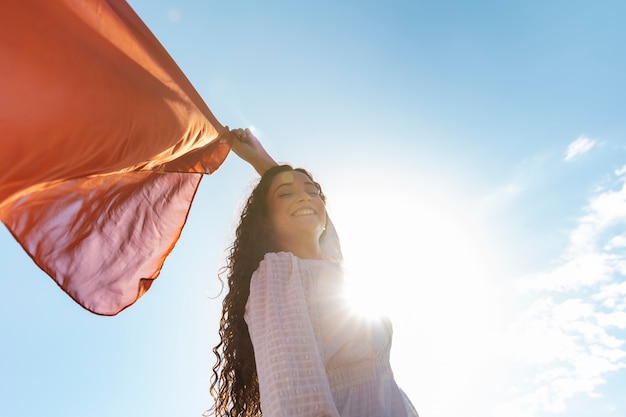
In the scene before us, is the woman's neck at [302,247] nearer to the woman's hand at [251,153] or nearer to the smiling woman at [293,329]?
the smiling woman at [293,329]

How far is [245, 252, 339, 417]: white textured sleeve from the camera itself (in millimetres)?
2742

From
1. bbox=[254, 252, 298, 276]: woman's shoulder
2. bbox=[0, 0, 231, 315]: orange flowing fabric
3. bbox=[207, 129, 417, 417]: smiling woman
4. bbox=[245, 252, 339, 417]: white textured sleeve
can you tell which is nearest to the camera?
bbox=[245, 252, 339, 417]: white textured sleeve

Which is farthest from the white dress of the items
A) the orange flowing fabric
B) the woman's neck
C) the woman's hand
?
the woman's hand

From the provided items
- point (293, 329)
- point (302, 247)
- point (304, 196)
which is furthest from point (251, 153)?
point (293, 329)

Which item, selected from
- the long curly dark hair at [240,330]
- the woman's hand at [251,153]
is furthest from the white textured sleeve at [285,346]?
the woman's hand at [251,153]

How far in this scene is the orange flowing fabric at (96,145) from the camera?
9.73ft

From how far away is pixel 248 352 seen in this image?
3859 millimetres

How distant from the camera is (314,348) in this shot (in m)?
2.94

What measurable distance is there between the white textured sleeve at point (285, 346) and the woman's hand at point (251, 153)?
1571 millimetres

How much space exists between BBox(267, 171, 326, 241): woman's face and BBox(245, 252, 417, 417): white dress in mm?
589

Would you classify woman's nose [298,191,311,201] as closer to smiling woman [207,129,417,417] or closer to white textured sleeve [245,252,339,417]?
smiling woman [207,129,417,417]

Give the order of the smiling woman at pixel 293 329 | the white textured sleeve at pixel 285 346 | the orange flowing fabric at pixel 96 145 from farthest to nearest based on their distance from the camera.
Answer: the orange flowing fabric at pixel 96 145 < the smiling woman at pixel 293 329 < the white textured sleeve at pixel 285 346

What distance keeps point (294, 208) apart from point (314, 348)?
56.8 inches

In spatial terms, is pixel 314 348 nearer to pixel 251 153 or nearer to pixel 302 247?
pixel 302 247
